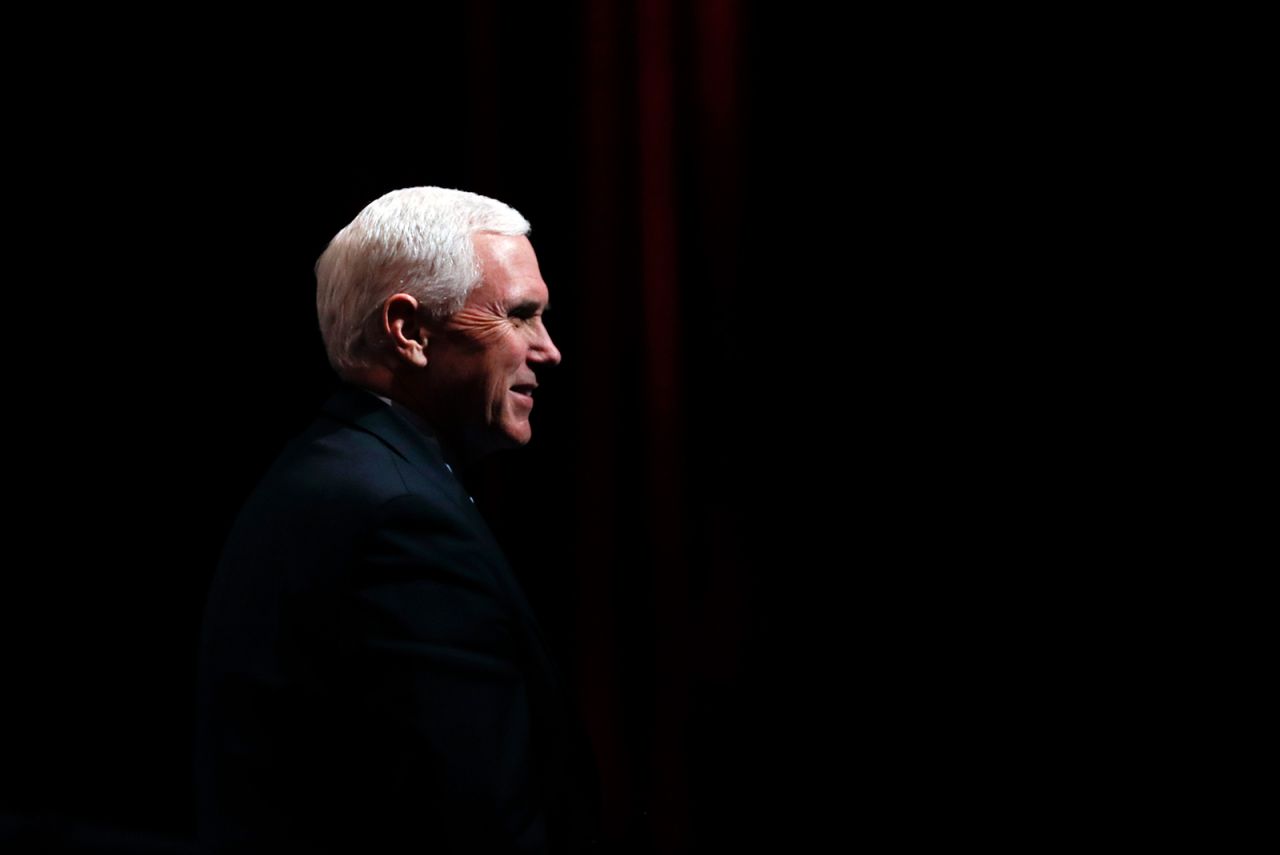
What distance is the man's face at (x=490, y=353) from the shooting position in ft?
4.44

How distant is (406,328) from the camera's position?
1.33m

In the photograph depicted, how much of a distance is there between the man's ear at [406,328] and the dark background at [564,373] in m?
0.62

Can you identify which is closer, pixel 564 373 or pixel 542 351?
pixel 542 351

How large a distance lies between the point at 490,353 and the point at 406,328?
0.11m

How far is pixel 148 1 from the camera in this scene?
214 centimetres

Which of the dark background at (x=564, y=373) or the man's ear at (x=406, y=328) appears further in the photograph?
the dark background at (x=564, y=373)

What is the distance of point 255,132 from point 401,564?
135 centimetres

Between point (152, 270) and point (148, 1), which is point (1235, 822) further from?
point (148, 1)

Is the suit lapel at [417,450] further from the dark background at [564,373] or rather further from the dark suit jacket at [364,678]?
the dark background at [564,373]

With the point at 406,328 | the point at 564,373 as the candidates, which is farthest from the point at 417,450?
the point at 564,373

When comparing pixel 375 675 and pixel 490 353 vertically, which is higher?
pixel 490 353

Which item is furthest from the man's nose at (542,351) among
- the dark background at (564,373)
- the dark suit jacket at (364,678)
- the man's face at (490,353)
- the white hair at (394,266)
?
the dark background at (564,373)

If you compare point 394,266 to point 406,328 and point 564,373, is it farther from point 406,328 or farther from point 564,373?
point 564,373

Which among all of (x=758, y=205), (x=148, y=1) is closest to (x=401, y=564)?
(x=758, y=205)
